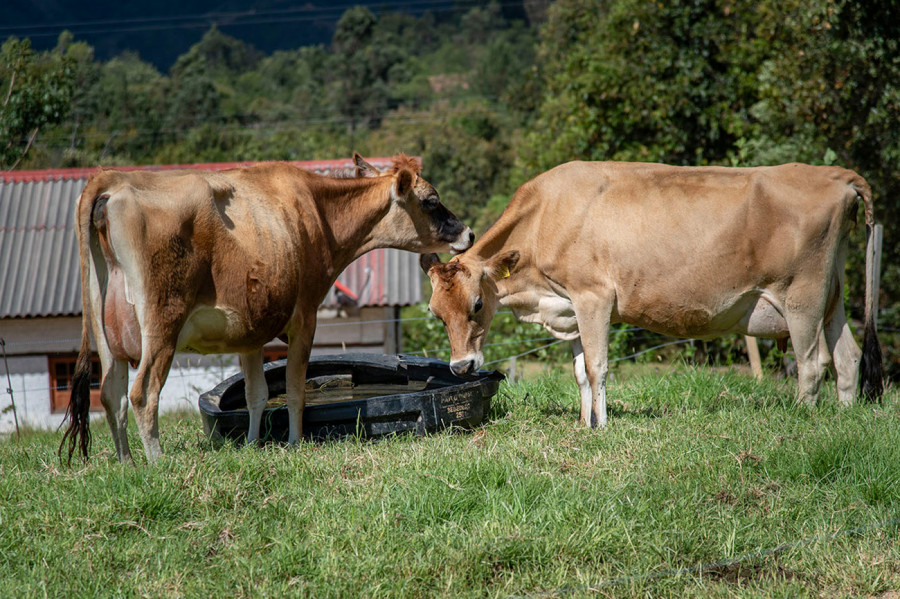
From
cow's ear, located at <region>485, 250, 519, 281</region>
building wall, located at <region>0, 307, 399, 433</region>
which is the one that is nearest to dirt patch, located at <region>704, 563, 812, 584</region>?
cow's ear, located at <region>485, 250, 519, 281</region>

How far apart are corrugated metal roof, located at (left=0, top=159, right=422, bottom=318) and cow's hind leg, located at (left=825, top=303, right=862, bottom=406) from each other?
9819mm

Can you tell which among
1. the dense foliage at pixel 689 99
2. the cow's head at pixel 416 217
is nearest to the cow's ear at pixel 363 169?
the cow's head at pixel 416 217

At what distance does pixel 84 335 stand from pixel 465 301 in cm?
285

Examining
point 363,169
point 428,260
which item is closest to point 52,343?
point 363,169

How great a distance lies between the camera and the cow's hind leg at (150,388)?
18.2 feet

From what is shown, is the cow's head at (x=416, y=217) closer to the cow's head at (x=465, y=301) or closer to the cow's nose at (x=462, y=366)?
the cow's head at (x=465, y=301)

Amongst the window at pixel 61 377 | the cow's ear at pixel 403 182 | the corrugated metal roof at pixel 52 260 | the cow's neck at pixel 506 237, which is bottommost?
the window at pixel 61 377

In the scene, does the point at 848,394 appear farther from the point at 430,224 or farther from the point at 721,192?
the point at 430,224

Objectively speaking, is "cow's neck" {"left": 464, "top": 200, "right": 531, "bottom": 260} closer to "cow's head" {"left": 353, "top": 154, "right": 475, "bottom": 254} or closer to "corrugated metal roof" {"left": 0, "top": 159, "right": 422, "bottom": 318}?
"cow's head" {"left": 353, "top": 154, "right": 475, "bottom": 254}

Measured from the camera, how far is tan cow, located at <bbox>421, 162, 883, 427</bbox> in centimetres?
672

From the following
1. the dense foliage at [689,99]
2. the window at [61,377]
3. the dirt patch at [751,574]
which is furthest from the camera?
the window at [61,377]

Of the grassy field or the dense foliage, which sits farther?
the dense foliage

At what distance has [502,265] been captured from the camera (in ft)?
23.9

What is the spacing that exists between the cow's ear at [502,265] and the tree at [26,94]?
945cm
